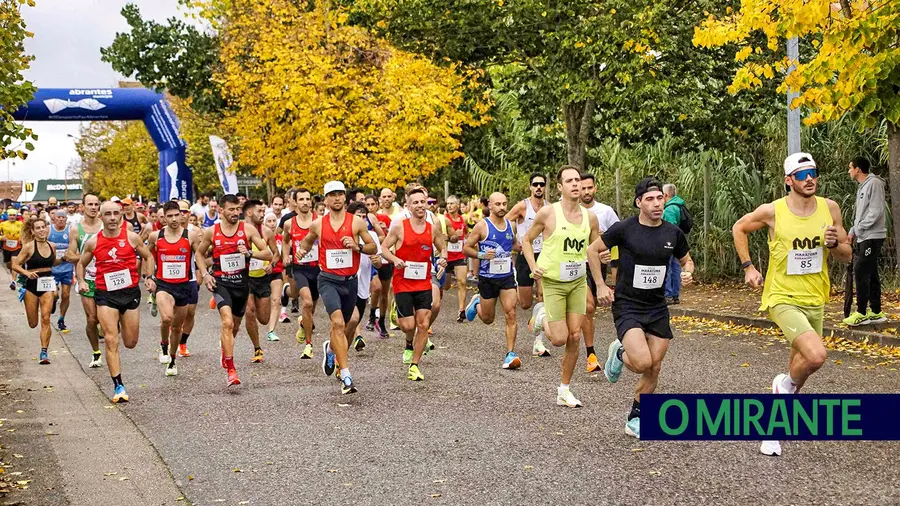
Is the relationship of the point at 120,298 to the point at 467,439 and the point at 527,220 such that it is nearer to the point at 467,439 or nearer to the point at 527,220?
the point at 467,439

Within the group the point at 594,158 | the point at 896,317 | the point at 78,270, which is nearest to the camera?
the point at 78,270

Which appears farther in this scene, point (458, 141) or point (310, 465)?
point (458, 141)

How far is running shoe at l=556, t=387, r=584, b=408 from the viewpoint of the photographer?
987cm

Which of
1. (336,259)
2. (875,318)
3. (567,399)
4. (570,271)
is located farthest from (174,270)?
(875,318)

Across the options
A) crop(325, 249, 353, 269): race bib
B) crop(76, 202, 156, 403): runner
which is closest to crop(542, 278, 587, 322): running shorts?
crop(325, 249, 353, 269): race bib

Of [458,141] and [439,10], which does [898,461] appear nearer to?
[439,10]

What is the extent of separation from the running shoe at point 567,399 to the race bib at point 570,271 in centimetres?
85

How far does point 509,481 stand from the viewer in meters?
7.36

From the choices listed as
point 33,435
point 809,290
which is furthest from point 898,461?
A: point 33,435

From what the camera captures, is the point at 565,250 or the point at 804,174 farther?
the point at 565,250

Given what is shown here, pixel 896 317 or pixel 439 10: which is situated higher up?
pixel 439 10

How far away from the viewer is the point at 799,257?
820 centimetres

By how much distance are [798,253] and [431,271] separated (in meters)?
4.90

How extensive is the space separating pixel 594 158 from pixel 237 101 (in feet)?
35.4
